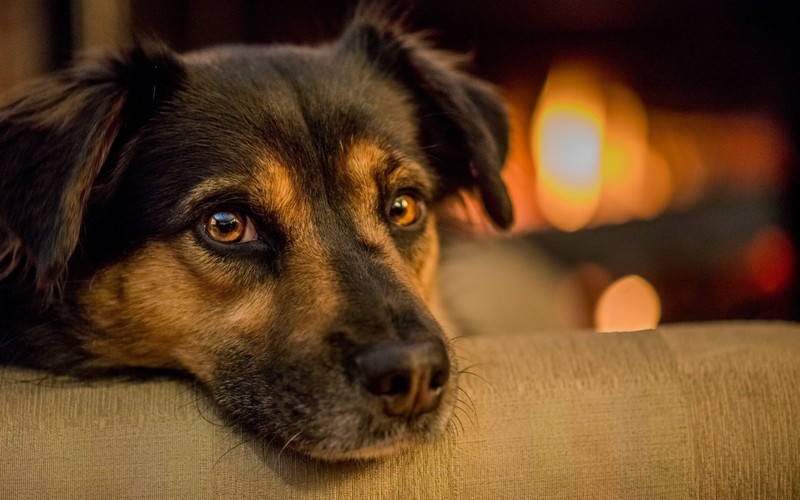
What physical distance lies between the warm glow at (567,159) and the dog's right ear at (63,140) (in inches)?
121

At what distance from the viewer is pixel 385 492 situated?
1.19 meters

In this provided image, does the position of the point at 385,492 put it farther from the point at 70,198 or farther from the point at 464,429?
the point at 70,198

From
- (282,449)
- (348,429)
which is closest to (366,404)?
(348,429)

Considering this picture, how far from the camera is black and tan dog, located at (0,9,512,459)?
1268mm

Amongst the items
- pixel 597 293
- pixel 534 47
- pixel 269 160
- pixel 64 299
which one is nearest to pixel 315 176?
pixel 269 160

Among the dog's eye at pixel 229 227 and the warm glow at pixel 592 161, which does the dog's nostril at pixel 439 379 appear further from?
the warm glow at pixel 592 161

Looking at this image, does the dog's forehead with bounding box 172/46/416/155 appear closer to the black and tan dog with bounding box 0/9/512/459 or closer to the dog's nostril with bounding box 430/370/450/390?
the black and tan dog with bounding box 0/9/512/459

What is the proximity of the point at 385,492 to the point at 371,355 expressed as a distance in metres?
0.21

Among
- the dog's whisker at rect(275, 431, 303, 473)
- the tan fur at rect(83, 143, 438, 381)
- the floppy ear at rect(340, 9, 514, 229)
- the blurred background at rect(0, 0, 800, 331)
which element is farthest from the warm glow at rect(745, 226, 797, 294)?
the dog's whisker at rect(275, 431, 303, 473)

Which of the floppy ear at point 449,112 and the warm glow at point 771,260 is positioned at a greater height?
the floppy ear at point 449,112

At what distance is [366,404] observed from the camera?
123 cm

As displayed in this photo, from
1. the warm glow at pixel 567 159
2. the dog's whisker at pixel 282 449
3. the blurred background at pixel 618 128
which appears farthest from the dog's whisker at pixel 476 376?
the warm glow at pixel 567 159

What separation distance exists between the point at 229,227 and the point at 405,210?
1.40 feet

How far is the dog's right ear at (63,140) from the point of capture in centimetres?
133
